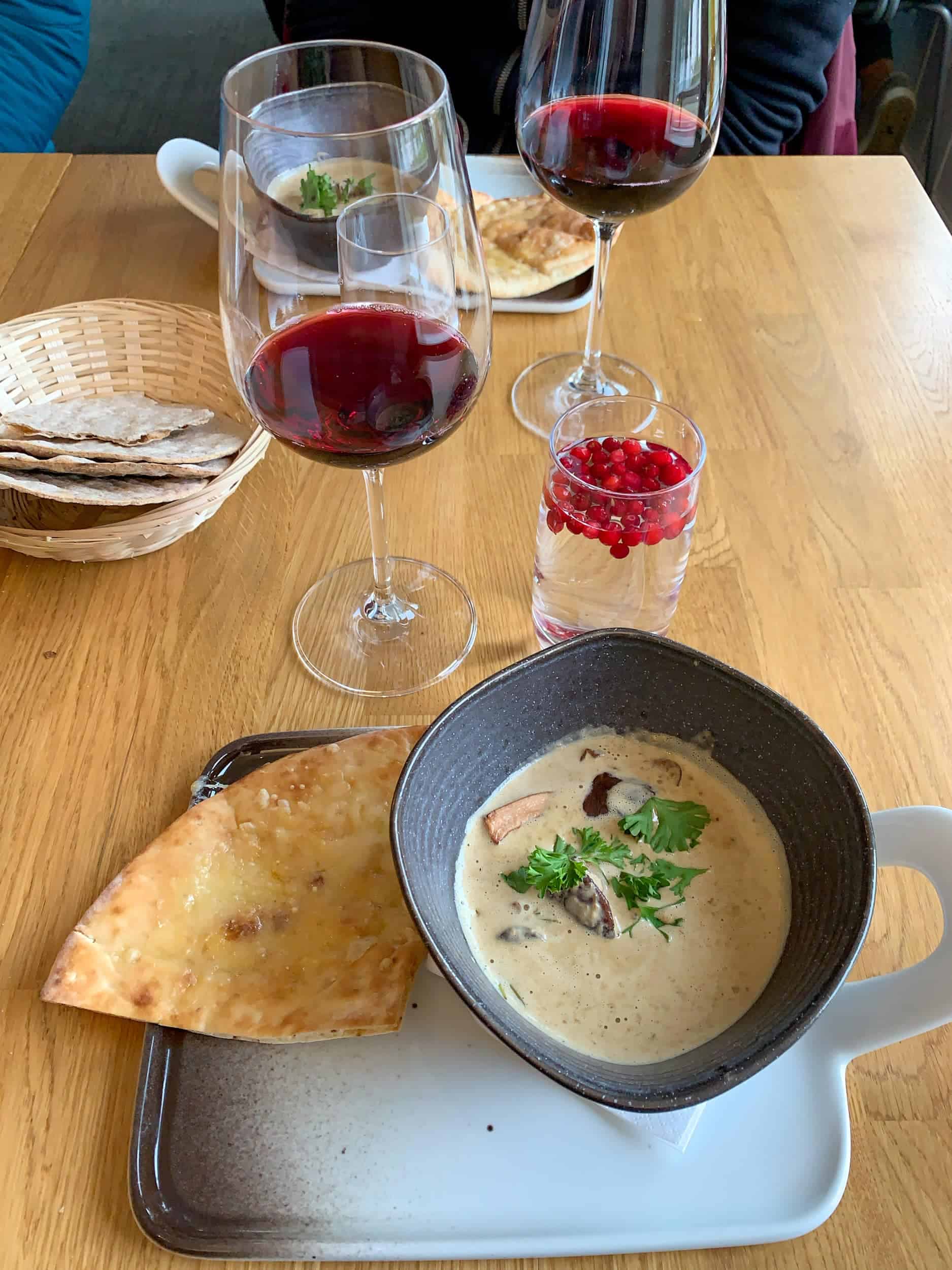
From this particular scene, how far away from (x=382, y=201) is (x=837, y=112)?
139 centimetres

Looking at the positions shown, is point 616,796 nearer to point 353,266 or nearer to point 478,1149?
point 478,1149

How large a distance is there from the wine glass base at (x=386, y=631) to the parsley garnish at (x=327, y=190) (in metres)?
0.31

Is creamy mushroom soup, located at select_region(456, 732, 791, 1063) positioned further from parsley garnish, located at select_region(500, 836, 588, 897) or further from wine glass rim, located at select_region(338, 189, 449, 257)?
wine glass rim, located at select_region(338, 189, 449, 257)

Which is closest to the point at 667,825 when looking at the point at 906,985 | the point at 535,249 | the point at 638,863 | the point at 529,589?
the point at 638,863

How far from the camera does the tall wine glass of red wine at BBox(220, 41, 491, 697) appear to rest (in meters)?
0.63

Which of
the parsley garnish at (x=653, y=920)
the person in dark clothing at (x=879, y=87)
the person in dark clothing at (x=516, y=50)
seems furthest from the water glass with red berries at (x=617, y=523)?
the person in dark clothing at (x=879, y=87)

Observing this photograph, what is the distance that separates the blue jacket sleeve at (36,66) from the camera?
187 centimetres

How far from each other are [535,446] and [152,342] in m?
→ 0.40

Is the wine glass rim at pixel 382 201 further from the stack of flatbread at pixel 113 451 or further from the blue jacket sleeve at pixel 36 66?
the blue jacket sleeve at pixel 36 66

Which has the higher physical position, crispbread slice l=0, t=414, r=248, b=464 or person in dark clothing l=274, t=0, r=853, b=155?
person in dark clothing l=274, t=0, r=853, b=155

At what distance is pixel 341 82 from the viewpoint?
2.53ft

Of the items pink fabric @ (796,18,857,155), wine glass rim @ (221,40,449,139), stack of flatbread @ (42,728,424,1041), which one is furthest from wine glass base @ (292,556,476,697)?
pink fabric @ (796,18,857,155)

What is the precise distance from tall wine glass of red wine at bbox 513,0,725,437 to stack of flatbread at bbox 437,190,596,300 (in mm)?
168

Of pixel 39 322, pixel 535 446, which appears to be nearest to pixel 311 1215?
pixel 535 446
